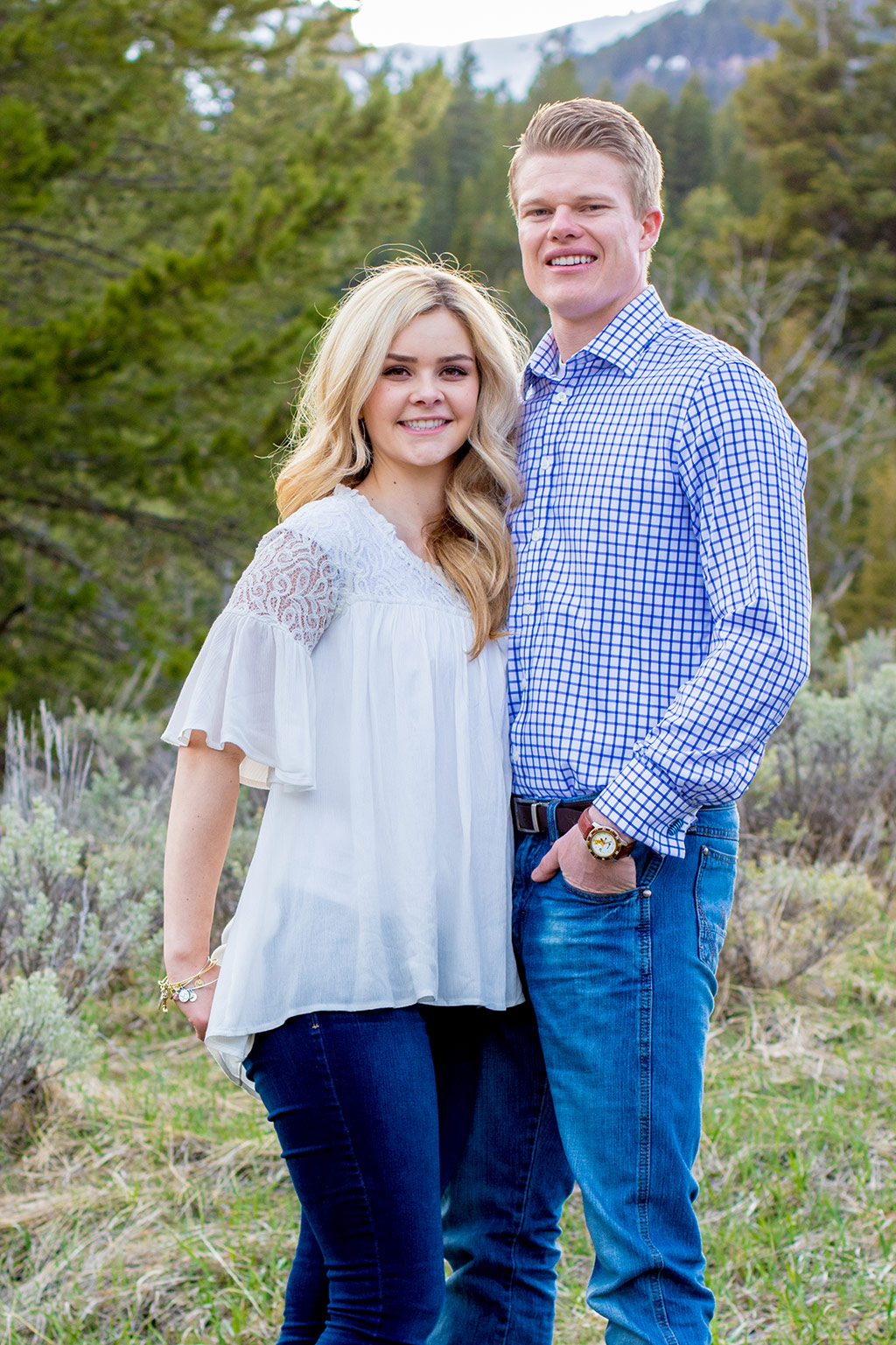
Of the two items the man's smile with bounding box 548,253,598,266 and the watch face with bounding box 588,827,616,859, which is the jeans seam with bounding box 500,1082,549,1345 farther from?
the man's smile with bounding box 548,253,598,266

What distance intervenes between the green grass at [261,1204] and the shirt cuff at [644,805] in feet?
4.27

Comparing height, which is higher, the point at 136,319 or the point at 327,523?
the point at 136,319

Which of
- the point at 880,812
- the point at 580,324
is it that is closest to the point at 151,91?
the point at 880,812

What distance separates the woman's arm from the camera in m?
1.75

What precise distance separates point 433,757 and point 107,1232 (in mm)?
1647

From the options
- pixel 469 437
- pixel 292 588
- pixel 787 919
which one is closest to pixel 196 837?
pixel 292 588

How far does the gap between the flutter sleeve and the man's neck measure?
2.13 ft

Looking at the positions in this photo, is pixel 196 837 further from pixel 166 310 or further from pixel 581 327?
pixel 166 310

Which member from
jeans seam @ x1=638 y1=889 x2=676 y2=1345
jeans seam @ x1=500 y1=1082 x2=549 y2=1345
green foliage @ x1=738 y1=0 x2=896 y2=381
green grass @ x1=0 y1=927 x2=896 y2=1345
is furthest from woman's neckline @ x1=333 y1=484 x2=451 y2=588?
green foliage @ x1=738 y1=0 x2=896 y2=381

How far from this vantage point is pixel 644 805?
1667 mm

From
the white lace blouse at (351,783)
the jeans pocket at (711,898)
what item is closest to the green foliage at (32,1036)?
the white lace blouse at (351,783)

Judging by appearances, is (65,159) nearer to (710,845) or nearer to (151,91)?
(151,91)

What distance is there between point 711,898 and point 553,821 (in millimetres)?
281

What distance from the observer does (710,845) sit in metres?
1.83
